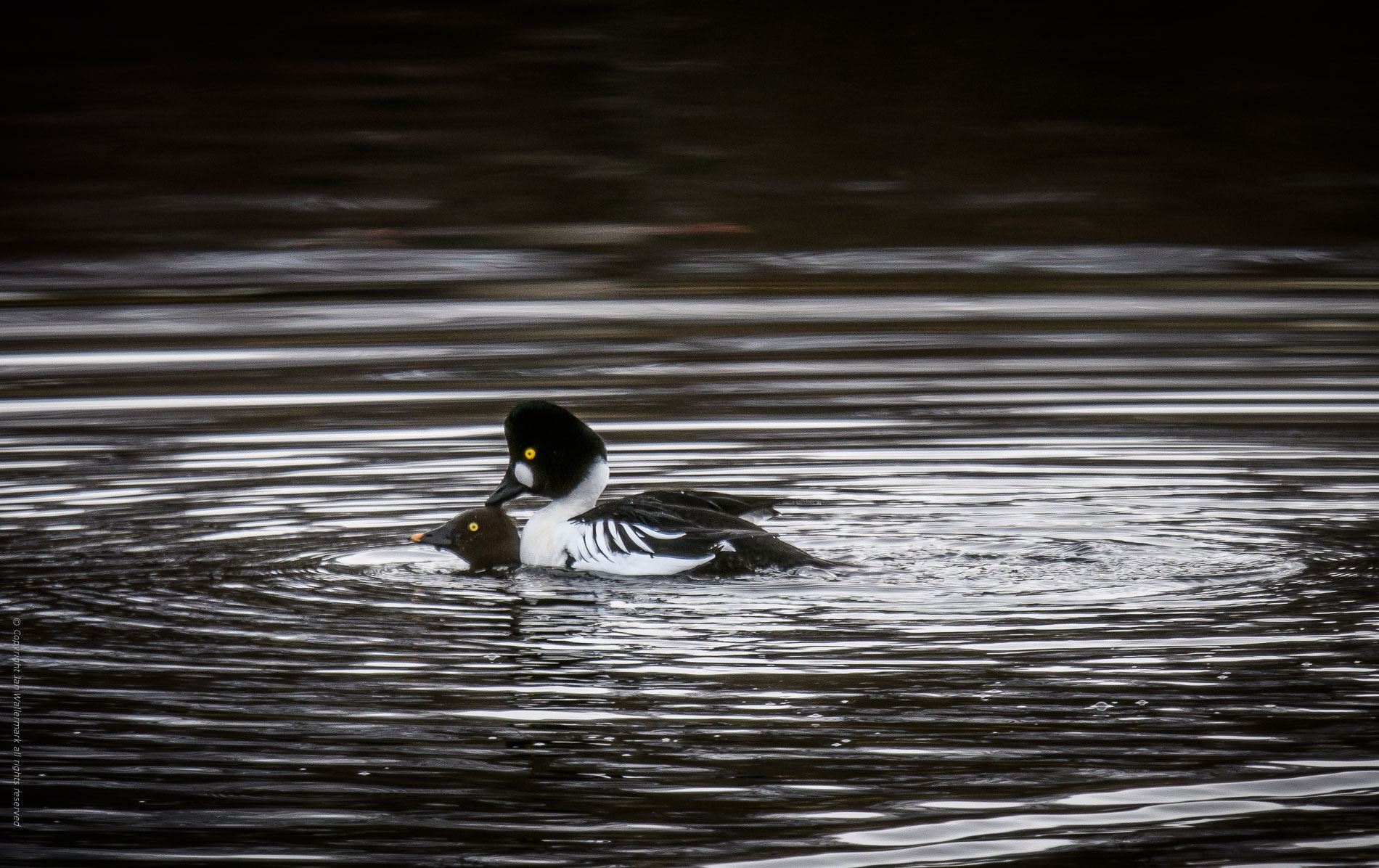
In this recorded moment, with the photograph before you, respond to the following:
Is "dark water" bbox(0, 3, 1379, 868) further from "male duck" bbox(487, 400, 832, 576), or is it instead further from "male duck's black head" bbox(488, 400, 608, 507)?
"male duck's black head" bbox(488, 400, 608, 507)

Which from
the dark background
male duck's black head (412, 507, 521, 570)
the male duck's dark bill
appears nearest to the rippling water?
male duck's black head (412, 507, 521, 570)

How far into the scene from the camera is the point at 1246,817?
433 centimetres

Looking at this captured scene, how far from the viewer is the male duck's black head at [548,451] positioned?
7355 millimetres

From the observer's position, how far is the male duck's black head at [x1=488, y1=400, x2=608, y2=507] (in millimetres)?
7355

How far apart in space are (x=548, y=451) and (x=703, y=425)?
93.1 inches

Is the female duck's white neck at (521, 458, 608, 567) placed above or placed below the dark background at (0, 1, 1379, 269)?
below

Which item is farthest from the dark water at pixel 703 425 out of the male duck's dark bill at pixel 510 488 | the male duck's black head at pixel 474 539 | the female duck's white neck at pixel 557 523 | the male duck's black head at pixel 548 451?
the male duck's black head at pixel 548 451

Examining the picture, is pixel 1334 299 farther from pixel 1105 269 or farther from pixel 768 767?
pixel 768 767

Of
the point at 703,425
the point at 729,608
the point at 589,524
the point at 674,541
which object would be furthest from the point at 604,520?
the point at 703,425

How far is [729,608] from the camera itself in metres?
6.29

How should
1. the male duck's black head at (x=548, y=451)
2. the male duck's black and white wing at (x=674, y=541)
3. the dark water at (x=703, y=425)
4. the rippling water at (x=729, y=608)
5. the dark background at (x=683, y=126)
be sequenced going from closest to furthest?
the rippling water at (x=729, y=608) < the dark water at (x=703, y=425) < the male duck's black and white wing at (x=674, y=541) < the male duck's black head at (x=548, y=451) < the dark background at (x=683, y=126)

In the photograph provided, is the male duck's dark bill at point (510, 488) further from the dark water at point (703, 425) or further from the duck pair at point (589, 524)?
the dark water at point (703, 425)

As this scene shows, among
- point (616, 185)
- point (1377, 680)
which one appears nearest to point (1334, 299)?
point (616, 185)

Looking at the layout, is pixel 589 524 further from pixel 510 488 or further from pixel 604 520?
pixel 510 488
